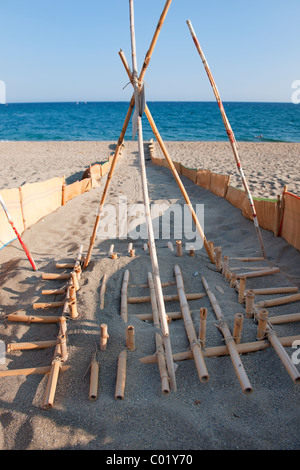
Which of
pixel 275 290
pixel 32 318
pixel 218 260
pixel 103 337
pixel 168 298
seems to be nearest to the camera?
pixel 103 337

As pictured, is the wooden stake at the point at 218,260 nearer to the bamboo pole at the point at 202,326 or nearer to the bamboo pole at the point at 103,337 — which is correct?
the bamboo pole at the point at 202,326

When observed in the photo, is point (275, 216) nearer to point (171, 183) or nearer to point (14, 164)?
point (171, 183)

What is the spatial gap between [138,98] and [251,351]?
2300 millimetres

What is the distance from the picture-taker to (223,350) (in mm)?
2566

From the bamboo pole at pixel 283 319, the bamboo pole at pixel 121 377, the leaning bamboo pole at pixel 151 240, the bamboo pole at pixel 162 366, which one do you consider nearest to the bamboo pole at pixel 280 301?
the bamboo pole at pixel 283 319

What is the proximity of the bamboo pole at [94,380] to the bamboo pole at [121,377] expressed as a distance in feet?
0.50

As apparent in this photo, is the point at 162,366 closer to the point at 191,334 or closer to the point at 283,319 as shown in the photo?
the point at 191,334

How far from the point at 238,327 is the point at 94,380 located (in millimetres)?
1163

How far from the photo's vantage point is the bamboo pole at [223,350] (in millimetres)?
2535

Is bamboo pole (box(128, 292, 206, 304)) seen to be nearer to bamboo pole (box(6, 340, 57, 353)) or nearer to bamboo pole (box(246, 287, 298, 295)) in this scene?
bamboo pole (box(246, 287, 298, 295))

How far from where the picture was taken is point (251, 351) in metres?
2.59

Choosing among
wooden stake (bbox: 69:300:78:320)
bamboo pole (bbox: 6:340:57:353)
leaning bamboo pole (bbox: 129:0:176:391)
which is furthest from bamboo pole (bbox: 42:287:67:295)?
leaning bamboo pole (bbox: 129:0:176:391)

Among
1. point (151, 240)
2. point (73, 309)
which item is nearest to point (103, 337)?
point (73, 309)
